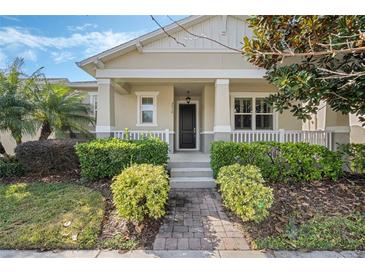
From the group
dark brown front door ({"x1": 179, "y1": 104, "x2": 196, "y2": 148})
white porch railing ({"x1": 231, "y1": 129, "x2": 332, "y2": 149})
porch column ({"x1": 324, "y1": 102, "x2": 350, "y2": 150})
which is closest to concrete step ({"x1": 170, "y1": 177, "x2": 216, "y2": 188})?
white porch railing ({"x1": 231, "y1": 129, "x2": 332, "y2": 149})

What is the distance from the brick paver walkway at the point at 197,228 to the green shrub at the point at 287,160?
144 centimetres

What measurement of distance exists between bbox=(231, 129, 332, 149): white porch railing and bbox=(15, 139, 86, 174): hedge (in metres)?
5.41

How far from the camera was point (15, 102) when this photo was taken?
742 cm

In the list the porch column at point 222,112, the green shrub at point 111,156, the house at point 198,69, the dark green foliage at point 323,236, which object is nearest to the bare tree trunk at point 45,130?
the house at point 198,69

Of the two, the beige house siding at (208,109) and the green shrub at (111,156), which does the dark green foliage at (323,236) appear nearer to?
the green shrub at (111,156)

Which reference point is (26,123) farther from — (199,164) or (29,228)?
(199,164)

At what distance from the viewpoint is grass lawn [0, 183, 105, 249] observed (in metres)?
3.76

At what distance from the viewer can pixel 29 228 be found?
4.08m

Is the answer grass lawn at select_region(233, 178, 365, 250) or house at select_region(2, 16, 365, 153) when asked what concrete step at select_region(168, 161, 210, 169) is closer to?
house at select_region(2, 16, 365, 153)

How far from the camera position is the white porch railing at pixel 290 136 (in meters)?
8.26

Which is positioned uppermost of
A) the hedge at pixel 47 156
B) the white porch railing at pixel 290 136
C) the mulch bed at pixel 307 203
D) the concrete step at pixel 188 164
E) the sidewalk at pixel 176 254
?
the white porch railing at pixel 290 136
